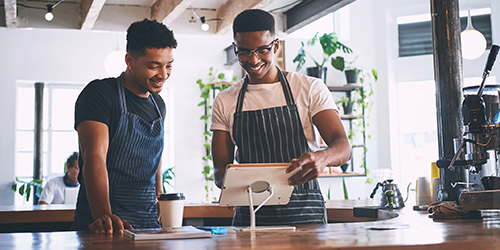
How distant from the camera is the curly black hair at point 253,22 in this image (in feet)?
6.39

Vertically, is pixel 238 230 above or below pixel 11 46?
below

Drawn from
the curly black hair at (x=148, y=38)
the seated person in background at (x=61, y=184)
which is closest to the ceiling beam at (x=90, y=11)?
the seated person in background at (x=61, y=184)

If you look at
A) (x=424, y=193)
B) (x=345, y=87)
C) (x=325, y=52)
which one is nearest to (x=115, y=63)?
(x=325, y=52)

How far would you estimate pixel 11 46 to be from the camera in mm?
6324

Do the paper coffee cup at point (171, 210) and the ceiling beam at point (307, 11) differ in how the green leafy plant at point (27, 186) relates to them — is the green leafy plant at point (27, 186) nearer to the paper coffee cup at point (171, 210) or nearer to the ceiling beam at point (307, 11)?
the ceiling beam at point (307, 11)

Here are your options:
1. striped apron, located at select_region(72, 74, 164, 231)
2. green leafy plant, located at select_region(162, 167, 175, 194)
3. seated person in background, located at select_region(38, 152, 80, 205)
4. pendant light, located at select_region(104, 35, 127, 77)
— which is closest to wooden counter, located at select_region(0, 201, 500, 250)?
striped apron, located at select_region(72, 74, 164, 231)

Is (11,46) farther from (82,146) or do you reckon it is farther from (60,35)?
(82,146)

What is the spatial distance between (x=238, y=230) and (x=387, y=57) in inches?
240

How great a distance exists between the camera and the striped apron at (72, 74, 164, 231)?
6.32 ft

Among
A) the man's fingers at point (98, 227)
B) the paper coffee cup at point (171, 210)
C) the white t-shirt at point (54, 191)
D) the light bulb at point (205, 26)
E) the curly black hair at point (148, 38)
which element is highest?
the light bulb at point (205, 26)

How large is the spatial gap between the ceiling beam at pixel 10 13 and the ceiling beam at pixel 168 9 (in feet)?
3.72

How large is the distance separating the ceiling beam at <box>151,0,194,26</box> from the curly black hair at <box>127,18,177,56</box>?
6.84 ft

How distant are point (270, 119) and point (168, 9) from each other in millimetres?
2591

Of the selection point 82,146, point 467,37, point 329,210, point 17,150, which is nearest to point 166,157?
point 17,150
